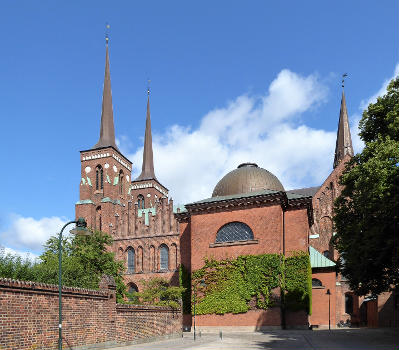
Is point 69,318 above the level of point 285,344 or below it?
above

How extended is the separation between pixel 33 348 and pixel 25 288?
6.30ft

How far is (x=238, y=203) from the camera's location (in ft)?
98.0

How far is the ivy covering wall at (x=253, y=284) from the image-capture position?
2748 cm

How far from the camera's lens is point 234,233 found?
29.9m

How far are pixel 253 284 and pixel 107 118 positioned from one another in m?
38.4

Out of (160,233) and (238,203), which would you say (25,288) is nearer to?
(238,203)

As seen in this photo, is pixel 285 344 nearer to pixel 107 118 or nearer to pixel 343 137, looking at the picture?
pixel 343 137

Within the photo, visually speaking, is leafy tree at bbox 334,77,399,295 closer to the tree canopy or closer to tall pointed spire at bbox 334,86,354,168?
the tree canopy

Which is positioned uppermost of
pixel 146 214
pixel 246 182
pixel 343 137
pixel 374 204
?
pixel 343 137

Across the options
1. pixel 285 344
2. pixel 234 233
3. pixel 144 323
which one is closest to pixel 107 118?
pixel 234 233

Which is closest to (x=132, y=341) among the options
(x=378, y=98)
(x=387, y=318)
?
(x=378, y=98)

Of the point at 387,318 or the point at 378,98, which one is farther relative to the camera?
the point at 387,318

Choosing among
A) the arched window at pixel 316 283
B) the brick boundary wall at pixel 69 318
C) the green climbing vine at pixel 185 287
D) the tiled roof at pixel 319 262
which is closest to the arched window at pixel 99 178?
the green climbing vine at pixel 185 287

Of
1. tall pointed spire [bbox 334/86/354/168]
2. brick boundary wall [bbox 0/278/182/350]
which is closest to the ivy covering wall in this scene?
brick boundary wall [bbox 0/278/182/350]
